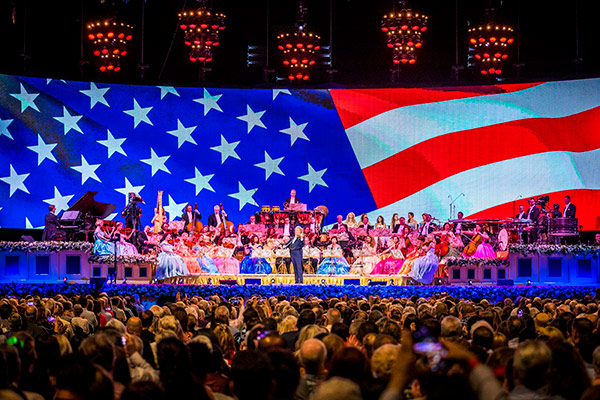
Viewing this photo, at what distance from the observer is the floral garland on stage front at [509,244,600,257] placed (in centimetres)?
1814

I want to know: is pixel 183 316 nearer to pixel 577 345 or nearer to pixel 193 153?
pixel 577 345

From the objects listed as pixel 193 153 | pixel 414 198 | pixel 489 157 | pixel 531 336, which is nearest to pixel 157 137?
pixel 193 153

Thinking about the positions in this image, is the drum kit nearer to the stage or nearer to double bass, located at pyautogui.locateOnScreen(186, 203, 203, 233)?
the stage

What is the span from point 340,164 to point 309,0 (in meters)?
4.94

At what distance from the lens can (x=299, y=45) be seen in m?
18.1

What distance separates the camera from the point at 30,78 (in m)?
22.2

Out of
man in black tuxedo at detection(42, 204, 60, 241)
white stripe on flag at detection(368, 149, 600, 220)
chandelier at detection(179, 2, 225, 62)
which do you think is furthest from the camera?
white stripe on flag at detection(368, 149, 600, 220)

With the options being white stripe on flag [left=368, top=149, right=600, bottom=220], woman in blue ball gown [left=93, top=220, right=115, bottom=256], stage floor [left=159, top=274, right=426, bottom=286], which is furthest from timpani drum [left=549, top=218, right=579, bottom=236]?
woman in blue ball gown [left=93, top=220, right=115, bottom=256]

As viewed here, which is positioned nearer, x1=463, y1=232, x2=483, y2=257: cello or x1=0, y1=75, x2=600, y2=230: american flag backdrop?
x1=463, y1=232, x2=483, y2=257: cello

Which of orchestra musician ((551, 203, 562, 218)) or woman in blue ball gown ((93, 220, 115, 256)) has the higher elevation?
orchestra musician ((551, 203, 562, 218))

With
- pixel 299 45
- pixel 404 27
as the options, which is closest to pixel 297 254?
pixel 299 45

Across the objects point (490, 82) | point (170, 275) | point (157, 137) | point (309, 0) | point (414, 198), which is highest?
point (309, 0)

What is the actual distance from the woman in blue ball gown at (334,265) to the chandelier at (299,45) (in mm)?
4441

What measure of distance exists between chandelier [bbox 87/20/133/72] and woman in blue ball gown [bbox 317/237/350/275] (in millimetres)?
6891
